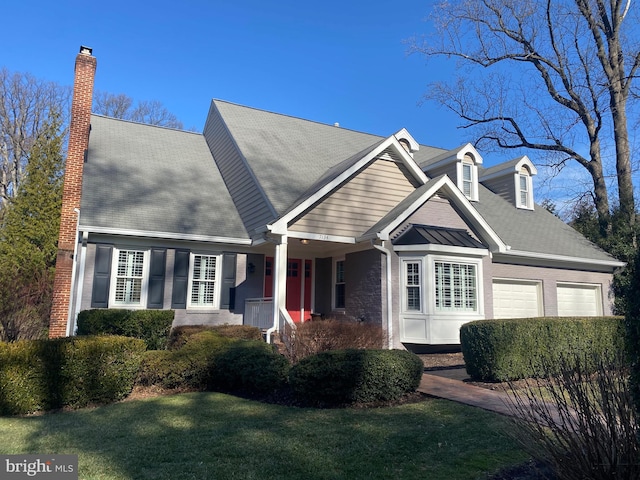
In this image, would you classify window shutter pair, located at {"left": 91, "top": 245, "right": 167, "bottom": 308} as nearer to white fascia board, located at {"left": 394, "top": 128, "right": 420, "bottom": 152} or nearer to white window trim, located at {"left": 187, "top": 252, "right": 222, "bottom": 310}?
white window trim, located at {"left": 187, "top": 252, "right": 222, "bottom": 310}

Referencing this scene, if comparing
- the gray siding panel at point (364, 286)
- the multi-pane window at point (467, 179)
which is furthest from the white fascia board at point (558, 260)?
the gray siding panel at point (364, 286)

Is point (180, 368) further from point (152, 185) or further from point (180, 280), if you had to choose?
point (152, 185)

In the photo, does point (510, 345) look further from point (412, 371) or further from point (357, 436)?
point (357, 436)

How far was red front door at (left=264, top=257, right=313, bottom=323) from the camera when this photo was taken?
1486 centimetres

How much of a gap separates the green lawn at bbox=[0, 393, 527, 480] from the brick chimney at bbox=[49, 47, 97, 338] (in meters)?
4.87

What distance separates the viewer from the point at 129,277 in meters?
12.4

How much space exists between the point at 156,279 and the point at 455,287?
8.17 meters

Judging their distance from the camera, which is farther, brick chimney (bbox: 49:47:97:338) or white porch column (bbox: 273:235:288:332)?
white porch column (bbox: 273:235:288:332)

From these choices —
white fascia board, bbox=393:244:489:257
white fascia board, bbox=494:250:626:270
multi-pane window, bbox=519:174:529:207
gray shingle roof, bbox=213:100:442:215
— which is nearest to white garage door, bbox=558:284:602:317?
white fascia board, bbox=494:250:626:270

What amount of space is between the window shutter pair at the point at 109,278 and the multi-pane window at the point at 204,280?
0.86 metres

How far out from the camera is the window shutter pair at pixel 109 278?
11.9 meters

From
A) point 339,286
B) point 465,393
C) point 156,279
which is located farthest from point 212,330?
point 465,393

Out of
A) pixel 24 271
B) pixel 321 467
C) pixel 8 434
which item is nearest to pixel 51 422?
pixel 8 434

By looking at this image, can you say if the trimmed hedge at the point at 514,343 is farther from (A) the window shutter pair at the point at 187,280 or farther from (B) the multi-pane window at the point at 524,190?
(B) the multi-pane window at the point at 524,190
